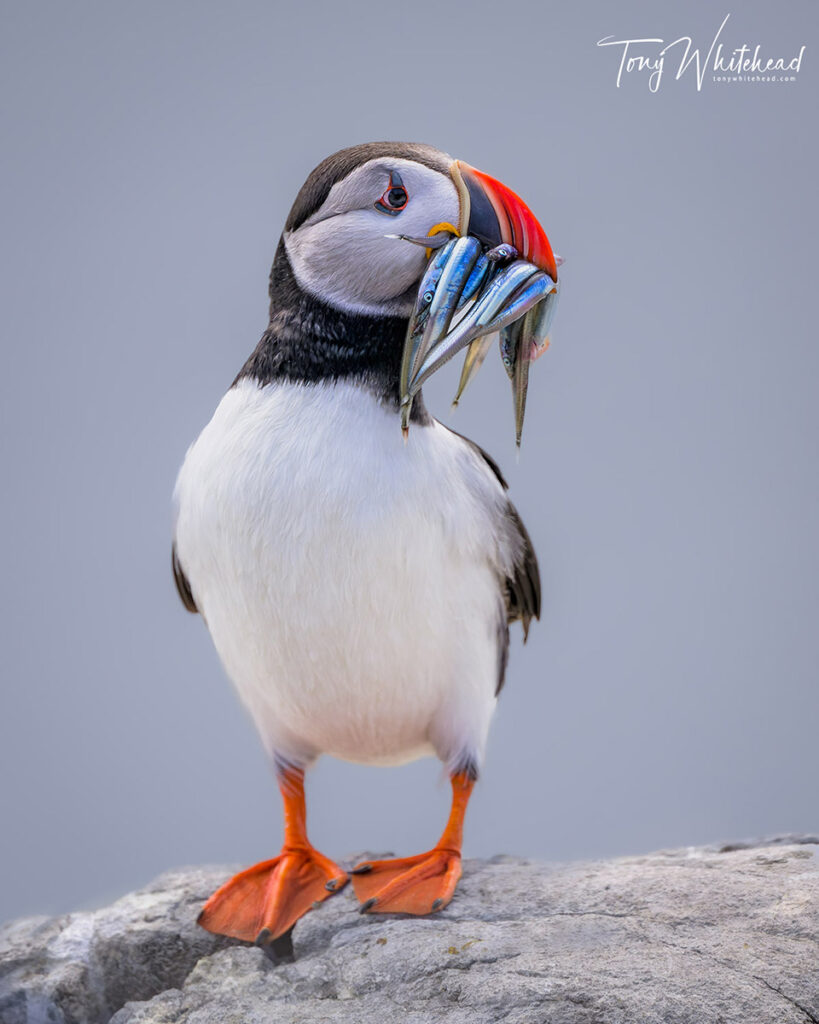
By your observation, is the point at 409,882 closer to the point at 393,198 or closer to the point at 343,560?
the point at 343,560

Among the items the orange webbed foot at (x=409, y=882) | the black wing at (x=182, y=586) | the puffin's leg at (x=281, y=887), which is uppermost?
the black wing at (x=182, y=586)

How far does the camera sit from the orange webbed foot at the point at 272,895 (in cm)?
290

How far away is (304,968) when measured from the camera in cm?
265

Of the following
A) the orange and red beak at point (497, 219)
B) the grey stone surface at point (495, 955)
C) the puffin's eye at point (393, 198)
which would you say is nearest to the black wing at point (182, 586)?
the grey stone surface at point (495, 955)

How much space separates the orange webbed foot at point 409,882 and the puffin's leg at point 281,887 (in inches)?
3.6

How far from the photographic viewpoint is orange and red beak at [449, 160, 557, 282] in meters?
2.51

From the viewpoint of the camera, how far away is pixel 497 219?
2.51m

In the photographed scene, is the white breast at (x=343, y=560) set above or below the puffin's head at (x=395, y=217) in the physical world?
below

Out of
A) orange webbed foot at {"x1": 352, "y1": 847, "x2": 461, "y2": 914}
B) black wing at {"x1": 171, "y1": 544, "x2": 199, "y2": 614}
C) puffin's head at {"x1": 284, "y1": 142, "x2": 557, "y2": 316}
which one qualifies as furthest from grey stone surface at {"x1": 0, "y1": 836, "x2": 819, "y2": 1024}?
puffin's head at {"x1": 284, "y1": 142, "x2": 557, "y2": 316}

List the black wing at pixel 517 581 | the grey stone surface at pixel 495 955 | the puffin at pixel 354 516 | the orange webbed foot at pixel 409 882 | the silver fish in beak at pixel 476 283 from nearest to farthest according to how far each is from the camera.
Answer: the grey stone surface at pixel 495 955 → the silver fish in beak at pixel 476 283 → the puffin at pixel 354 516 → the orange webbed foot at pixel 409 882 → the black wing at pixel 517 581

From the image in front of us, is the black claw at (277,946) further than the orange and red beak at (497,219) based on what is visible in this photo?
Yes

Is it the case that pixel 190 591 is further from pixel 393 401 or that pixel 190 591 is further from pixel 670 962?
pixel 670 962

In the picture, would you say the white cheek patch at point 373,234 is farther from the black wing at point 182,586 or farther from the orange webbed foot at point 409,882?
the orange webbed foot at point 409,882

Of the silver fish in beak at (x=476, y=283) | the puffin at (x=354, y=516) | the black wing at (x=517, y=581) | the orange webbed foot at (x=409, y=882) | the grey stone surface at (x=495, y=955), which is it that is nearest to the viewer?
the grey stone surface at (x=495, y=955)
